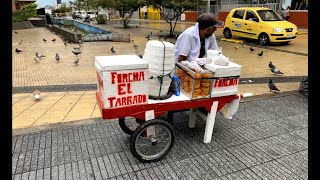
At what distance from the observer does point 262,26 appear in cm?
1273

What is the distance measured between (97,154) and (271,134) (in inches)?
98.4

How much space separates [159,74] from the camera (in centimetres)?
296

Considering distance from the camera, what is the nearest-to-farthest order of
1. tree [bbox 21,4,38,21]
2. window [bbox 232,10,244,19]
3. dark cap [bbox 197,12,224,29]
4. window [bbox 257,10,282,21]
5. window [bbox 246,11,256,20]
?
1. dark cap [bbox 197,12,224,29]
2. window [bbox 257,10,282,21]
3. window [bbox 246,11,256,20]
4. window [bbox 232,10,244,19]
5. tree [bbox 21,4,38,21]

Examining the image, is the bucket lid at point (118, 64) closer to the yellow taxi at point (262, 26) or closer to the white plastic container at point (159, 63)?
the white plastic container at point (159, 63)

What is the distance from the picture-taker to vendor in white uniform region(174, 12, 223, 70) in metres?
3.37

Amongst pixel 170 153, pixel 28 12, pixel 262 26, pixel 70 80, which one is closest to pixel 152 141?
pixel 170 153

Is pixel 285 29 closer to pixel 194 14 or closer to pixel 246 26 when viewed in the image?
pixel 246 26

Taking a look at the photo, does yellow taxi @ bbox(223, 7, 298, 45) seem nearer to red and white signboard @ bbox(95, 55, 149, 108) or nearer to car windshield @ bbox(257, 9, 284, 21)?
car windshield @ bbox(257, 9, 284, 21)

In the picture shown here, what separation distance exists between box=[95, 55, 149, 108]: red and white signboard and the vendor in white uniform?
0.91 m

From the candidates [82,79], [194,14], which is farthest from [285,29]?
[194,14]

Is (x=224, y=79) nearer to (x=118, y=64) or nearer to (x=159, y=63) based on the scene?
(x=159, y=63)

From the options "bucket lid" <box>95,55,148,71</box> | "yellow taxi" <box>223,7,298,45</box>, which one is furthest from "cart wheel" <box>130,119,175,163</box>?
"yellow taxi" <box>223,7,298,45</box>

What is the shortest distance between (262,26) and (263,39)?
2.10 ft

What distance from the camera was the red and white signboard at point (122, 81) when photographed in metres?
2.63
